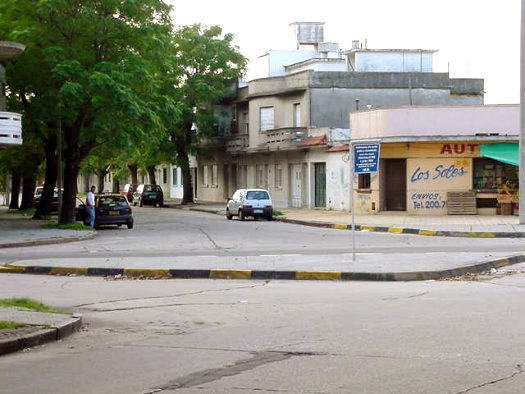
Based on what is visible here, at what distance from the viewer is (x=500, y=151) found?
38.2m

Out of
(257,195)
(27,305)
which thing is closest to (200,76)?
(257,195)

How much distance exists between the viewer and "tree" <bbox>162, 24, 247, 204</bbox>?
59.2 meters

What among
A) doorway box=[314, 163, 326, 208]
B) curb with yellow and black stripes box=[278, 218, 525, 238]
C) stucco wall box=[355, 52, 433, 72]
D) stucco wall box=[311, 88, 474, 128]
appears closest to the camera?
curb with yellow and black stripes box=[278, 218, 525, 238]

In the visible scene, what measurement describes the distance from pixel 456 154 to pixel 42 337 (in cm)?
3143

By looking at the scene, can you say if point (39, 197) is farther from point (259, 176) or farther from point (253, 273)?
point (253, 273)

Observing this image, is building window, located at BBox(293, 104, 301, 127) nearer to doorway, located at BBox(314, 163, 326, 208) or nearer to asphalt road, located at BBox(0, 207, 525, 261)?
doorway, located at BBox(314, 163, 326, 208)

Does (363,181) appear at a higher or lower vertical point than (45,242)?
higher

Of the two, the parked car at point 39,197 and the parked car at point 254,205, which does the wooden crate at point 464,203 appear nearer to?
the parked car at point 254,205

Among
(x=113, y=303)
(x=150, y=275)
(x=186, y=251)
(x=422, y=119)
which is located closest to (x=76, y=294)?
(x=113, y=303)

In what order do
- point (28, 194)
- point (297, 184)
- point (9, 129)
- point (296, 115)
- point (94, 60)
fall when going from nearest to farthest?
point (9, 129) < point (94, 60) < point (297, 184) < point (296, 115) < point (28, 194)

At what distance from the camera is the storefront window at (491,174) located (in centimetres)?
3853

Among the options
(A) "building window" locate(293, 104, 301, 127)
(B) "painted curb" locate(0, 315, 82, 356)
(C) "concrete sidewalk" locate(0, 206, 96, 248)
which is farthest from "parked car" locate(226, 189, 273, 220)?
(B) "painted curb" locate(0, 315, 82, 356)

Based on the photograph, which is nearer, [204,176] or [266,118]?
[266,118]

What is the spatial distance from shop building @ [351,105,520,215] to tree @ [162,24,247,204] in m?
22.1
